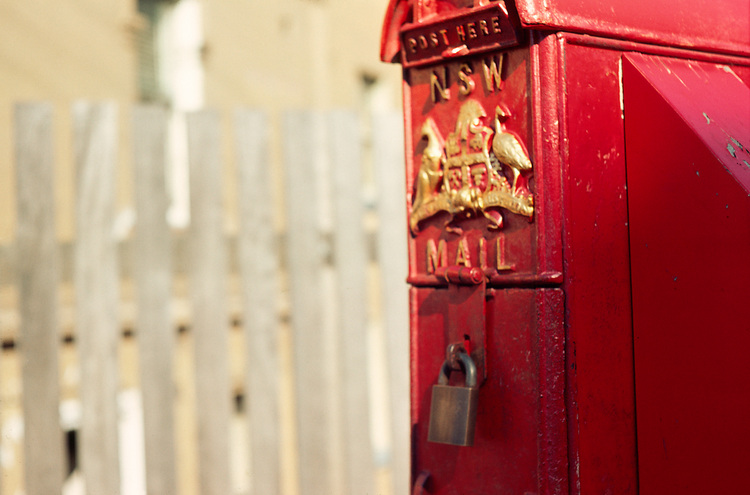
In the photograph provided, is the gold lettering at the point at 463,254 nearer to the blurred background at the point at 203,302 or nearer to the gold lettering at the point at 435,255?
the gold lettering at the point at 435,255

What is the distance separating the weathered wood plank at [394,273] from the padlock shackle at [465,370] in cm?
168

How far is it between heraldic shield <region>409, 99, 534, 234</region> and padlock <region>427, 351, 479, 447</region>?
299 mm

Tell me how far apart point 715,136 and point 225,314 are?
6.69 feet

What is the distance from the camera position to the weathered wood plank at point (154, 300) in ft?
8.95

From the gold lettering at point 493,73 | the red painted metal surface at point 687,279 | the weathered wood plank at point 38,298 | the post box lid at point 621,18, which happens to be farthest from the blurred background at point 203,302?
the red painted metal surface at point 687,279

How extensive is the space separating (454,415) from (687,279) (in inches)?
19.4

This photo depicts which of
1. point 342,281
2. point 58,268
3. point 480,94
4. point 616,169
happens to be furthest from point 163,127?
point 616,169

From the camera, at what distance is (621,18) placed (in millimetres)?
1348

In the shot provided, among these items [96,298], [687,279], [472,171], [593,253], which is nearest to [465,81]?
[472,171]

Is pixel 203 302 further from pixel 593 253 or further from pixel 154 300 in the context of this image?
pixel 593 253

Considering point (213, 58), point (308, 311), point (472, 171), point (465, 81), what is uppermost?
point (213, 58)

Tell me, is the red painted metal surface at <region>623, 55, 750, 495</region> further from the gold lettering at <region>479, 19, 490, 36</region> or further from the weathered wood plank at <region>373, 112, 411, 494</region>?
the weathered wood plank at <region>373, 112, 411, 494</region>

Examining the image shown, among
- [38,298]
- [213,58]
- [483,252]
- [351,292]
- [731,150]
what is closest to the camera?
[731,150]

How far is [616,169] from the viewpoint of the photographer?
1.33m
